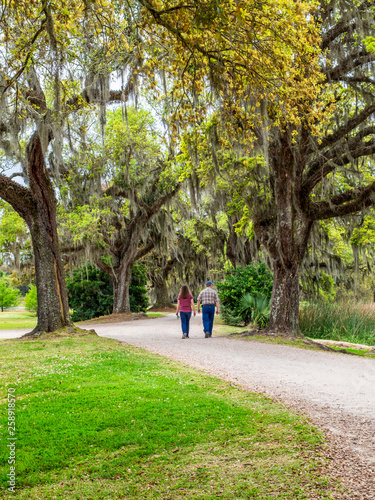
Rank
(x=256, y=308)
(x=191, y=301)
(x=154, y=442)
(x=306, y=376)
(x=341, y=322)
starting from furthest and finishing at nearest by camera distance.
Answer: (x=256, y=308), (x=341, y=322), (x=191, y=301), (x=306, y=376), (x=154, y=442)

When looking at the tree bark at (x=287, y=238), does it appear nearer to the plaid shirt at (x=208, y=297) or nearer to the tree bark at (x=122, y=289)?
the plaid shirt at (x=208, y=297)

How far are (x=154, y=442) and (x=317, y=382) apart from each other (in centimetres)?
332

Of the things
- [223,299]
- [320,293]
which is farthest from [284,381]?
[320,293]

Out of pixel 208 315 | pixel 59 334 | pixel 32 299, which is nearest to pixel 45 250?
pixel 59 334

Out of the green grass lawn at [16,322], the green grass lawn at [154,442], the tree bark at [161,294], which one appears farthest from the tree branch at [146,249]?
the green grass lawn at [154,442]

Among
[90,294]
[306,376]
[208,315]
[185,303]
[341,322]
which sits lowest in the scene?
[341,322]

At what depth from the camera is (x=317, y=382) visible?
6082 mm

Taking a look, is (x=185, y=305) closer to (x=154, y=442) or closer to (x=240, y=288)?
(x=240, y=288)

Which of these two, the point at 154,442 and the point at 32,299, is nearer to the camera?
the point at 154,442

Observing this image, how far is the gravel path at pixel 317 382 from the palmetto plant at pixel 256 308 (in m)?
3.69

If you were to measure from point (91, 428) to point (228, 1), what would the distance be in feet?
→ 14.5

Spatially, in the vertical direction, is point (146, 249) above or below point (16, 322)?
above

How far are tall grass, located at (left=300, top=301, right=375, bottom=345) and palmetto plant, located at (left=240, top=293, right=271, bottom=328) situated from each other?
1614 millimetres

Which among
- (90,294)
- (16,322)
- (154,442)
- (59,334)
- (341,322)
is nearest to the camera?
(154,442)
